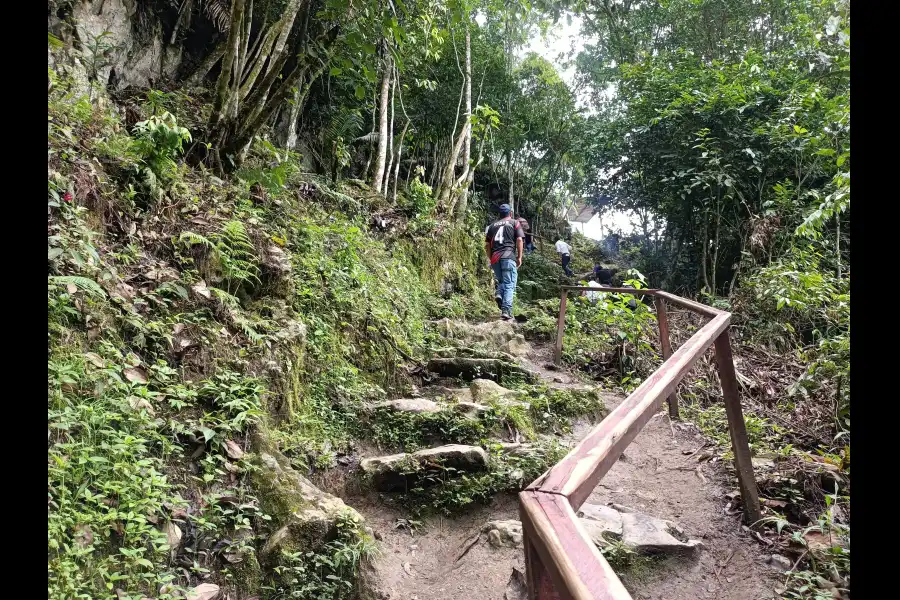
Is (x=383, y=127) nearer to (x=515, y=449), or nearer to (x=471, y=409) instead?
(x=471, y=409)

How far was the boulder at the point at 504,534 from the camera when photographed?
9.26ft

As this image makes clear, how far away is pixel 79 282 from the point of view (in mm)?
2631

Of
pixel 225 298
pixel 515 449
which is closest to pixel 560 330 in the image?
pixel 515 449

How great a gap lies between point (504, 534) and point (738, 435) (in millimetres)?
1539

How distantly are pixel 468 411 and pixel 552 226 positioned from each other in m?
16.7

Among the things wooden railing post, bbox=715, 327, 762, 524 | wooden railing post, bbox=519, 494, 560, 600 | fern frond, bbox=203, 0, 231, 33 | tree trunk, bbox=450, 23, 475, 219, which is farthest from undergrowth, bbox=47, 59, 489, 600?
tree trunk, bbox=450, 23, 475, 219

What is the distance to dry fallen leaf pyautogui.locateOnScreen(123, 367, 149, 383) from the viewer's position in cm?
264

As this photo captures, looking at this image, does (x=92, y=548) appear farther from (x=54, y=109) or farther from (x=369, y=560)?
(x=54, y=109)

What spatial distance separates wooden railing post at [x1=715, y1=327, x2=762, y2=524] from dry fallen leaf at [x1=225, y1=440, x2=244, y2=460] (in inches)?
113

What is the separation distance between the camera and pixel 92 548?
1.79m

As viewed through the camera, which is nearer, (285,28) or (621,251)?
(285,28)
